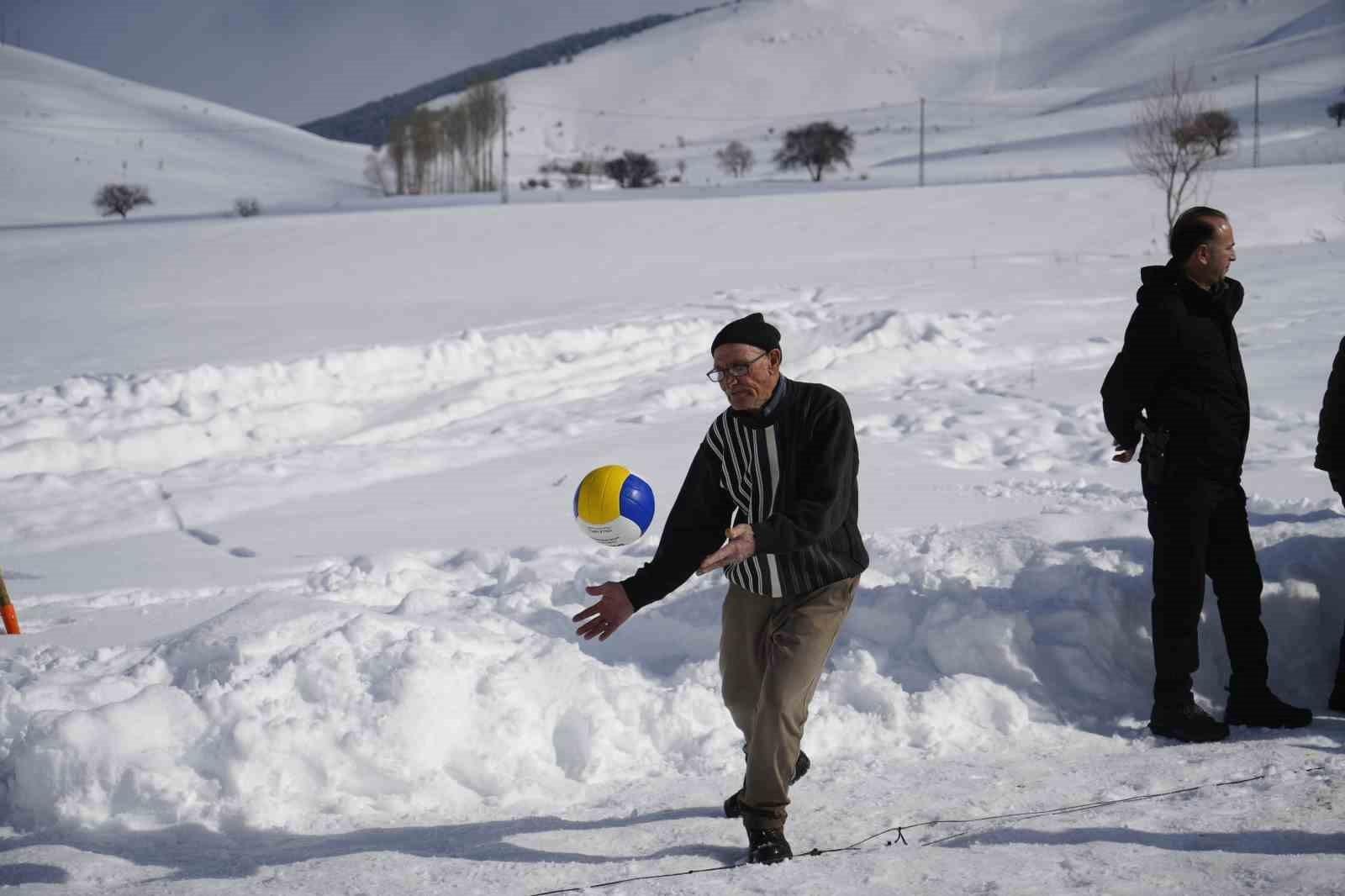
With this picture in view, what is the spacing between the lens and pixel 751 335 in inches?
144

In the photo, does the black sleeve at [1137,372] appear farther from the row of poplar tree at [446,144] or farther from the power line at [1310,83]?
the power line at [1310,83]

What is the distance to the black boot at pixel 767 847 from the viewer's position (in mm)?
3803

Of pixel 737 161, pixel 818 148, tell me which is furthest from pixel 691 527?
pixel 737 161

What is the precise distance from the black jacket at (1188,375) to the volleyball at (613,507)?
1881 millimetres

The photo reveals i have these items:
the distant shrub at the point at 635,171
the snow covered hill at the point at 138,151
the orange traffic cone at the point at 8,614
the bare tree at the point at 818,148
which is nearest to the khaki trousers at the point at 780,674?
the orange traffic cone at the point at 8,614

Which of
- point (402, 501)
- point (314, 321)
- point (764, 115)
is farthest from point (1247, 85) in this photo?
point (402, 501)

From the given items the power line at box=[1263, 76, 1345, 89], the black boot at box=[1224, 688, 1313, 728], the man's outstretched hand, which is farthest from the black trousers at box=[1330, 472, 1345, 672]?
the power line at box=[1263, 76, 1345, 89]

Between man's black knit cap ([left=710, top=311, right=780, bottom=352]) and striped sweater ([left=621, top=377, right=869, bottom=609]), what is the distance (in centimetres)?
14

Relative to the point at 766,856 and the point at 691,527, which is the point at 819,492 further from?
the point at 766,856

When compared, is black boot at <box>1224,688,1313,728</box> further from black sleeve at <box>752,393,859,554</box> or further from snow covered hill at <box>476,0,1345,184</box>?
snow covered hill at <box>476,0,1345,184</box>

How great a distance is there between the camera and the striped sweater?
3.62 meters

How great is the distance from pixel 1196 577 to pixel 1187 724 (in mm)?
576

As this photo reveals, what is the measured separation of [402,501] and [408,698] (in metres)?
4.82

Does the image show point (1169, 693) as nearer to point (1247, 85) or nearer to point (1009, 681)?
point (1009, 681)
